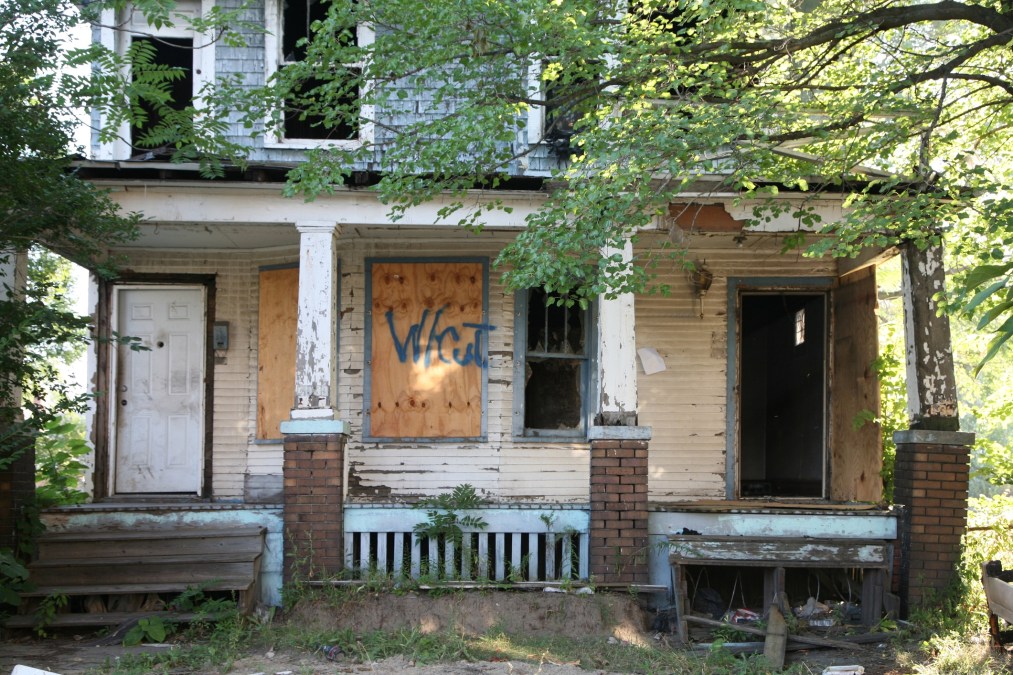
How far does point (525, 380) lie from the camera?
34.1 feet

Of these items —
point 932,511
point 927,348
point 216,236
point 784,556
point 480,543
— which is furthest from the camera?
point 216,236

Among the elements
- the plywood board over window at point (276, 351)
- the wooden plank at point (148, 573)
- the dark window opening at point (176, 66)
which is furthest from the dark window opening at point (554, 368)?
the dark window opening at point (176, 66)

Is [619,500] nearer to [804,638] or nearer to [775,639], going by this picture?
[775,639]

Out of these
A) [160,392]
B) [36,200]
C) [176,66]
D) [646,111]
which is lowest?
[160,392]

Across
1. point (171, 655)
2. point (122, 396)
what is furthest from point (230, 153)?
point (171, 655)

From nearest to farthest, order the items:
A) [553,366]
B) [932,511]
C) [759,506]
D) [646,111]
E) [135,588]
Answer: [646,111]
[135,588]
[932,511]
[759,506]
[553,366]

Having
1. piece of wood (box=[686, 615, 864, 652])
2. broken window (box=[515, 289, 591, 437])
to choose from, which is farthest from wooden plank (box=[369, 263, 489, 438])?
piece of wood (box=[686, 615, 864, 652])

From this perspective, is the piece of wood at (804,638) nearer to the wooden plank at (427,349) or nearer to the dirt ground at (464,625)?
the dirt ground at (464,625)

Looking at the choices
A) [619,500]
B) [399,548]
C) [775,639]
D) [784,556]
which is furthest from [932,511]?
[399,548]

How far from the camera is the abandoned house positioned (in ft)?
28.7

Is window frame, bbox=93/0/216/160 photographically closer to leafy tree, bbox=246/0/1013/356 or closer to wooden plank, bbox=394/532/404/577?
leafy tree, bbox=246/0/1013/356

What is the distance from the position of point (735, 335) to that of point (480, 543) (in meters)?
3.78

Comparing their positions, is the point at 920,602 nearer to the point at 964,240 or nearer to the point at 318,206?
the point at 964,240

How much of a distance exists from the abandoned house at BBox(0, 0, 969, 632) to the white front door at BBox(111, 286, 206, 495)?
0.07ft
